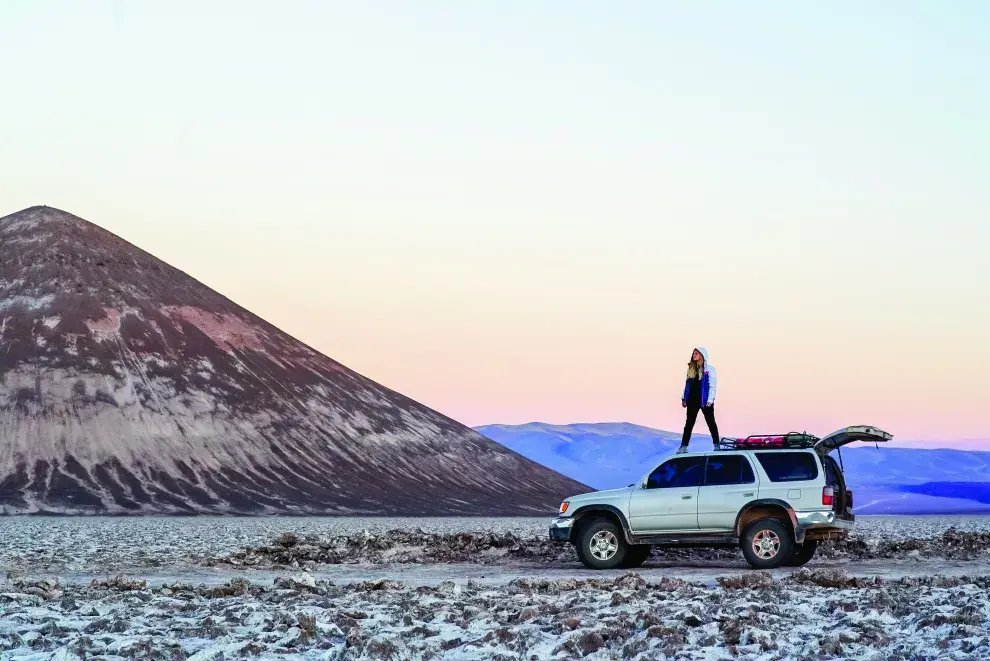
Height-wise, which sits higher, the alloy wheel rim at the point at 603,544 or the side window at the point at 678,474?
the side window at the point at 678,474

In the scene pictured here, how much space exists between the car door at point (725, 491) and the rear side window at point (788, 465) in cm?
29

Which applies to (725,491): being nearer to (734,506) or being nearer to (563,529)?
(734,506)

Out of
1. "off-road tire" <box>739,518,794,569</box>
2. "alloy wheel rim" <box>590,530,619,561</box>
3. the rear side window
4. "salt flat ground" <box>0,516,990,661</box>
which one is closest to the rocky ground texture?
"salt flat ground" <box>0,516,990,661</box>

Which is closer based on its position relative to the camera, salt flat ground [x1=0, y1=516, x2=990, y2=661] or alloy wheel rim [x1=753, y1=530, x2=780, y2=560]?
salt flat ground [x1=0, y1=516, x2=990, y2=661]

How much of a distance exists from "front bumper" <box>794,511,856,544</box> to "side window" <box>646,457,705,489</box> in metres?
1.89

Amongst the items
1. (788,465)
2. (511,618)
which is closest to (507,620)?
(511,618)

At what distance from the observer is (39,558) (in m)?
27.8

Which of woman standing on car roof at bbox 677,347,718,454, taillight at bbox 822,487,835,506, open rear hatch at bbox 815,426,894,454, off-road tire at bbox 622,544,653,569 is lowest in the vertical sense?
off-road tire at bbox 622,544,653,569

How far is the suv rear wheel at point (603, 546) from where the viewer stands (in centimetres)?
2208

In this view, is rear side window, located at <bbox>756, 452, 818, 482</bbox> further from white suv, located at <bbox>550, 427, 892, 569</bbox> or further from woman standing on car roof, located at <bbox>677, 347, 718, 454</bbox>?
woman standing on car roof, located at <bbox>677, 347, 718, 454</bbox>

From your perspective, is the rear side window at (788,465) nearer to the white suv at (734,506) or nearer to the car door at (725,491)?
the white suv at (734,506)

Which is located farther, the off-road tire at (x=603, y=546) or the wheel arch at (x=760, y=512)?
the off-road tire at (x=603, y=546)

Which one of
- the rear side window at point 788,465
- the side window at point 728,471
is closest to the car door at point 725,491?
the side window at point 728,471

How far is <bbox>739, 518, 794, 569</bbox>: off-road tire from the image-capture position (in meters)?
21.1
